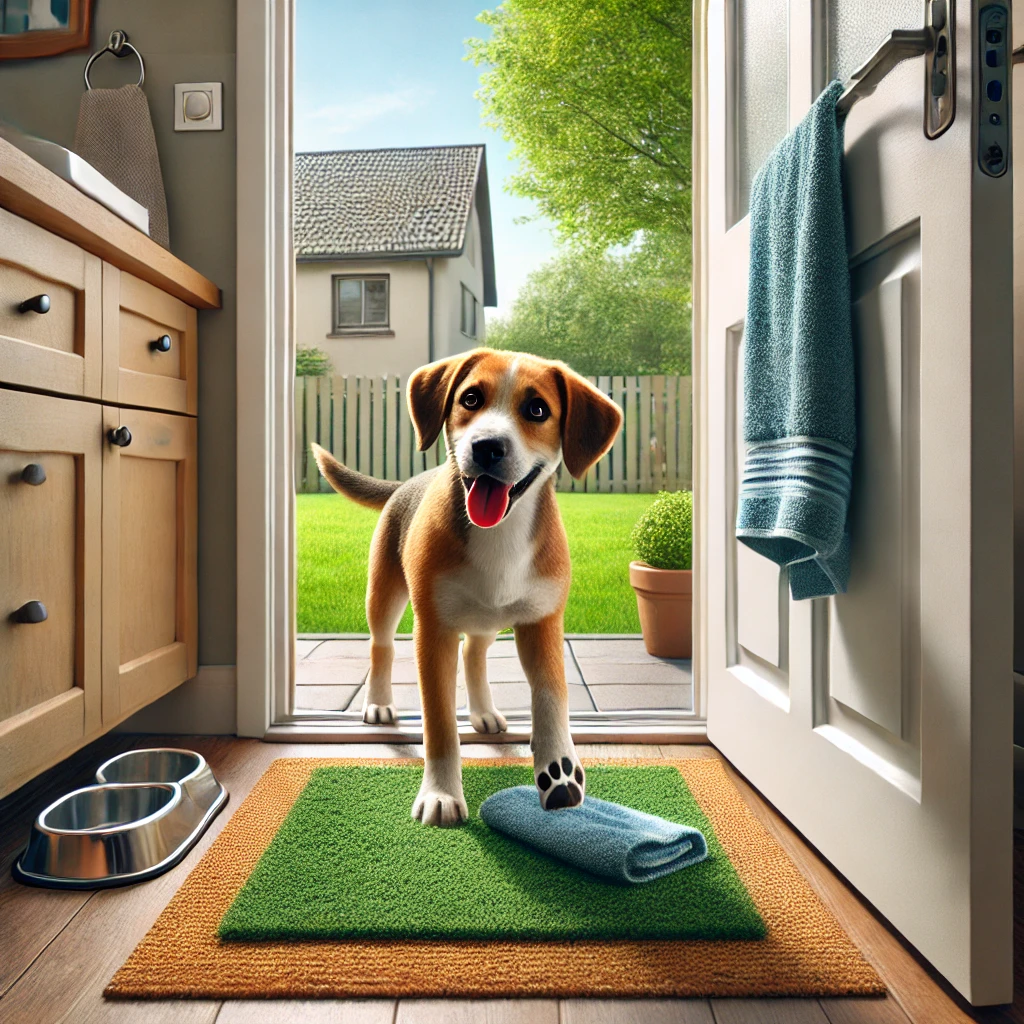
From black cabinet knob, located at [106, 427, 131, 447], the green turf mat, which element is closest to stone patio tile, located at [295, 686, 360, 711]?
the green turf mat

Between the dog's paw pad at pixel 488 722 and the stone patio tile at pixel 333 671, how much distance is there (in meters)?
0.69

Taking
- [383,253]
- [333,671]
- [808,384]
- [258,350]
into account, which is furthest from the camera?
[383,253]

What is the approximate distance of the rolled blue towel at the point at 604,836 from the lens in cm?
117

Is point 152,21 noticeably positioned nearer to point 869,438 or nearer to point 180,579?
point 180,579

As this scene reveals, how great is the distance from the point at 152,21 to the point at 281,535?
4.47 feet

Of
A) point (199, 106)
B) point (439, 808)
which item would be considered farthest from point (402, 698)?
point (199, 106)

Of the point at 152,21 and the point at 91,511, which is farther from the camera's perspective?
the point at 152,21

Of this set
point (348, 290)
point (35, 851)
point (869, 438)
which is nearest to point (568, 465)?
point (869, 438)

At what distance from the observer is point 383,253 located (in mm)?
9562

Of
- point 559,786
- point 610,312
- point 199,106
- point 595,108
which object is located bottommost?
point 559,786

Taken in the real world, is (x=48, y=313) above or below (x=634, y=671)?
above

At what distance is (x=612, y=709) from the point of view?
7.31 feet

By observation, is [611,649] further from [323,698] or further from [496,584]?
[496,584]

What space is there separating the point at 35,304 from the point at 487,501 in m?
0.81
